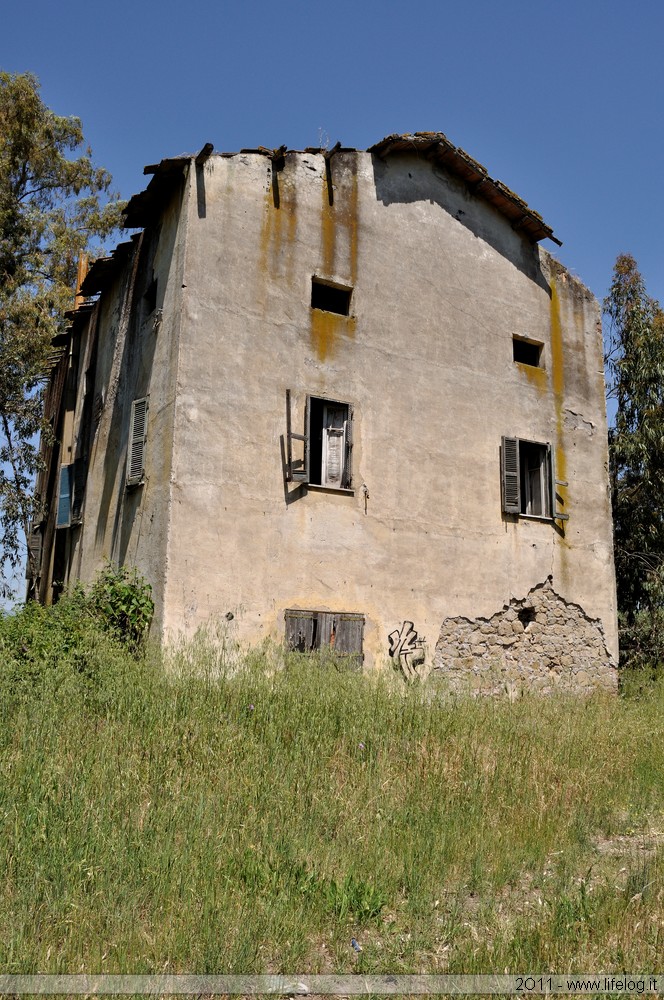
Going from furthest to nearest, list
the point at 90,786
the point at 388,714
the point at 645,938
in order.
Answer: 1. the point at 388,714
2. the point at 90,786
3. the point at 645,938

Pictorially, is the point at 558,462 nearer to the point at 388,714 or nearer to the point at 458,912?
the point at 388,714

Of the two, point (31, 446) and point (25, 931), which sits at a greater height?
point (31, 446)

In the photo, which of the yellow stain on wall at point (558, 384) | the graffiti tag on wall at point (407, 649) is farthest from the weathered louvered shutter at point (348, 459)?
the yellow stain on wall at point (558, 384)

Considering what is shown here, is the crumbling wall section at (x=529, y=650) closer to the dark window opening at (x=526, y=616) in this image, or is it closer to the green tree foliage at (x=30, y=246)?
the dark window opening at (x=526, y=616)

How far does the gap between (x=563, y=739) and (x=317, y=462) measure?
534cm

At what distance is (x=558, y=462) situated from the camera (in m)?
14.2

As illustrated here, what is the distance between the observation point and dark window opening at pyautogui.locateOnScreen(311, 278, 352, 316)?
12.5 meters

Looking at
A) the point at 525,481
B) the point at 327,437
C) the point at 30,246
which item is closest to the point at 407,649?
the point at 327,437

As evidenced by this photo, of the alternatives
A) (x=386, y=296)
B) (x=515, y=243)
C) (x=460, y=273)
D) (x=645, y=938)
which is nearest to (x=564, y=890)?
(x=645, y=938)

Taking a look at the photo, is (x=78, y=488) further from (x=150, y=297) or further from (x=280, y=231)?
(x=280, y=231)

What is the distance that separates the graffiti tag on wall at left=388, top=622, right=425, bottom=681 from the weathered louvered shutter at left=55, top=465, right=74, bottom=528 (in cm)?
586

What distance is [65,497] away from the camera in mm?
14211

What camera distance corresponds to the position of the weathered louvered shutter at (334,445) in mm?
11766

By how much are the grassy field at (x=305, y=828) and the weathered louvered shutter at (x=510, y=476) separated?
5.20 m
